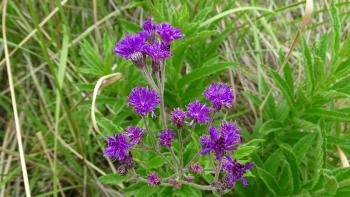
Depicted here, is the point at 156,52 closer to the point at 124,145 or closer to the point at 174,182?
the point at 124,145

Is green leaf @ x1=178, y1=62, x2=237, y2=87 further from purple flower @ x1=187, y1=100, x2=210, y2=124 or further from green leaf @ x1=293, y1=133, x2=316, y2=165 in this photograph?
purple flower @ x1=187, y1=100, x2=210, y2=124

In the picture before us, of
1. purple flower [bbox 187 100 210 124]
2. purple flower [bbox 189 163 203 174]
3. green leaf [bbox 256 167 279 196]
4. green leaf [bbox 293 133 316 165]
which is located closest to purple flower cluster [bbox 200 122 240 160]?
purple flower [bbox 187 100 210 124]

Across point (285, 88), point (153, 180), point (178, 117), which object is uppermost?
point (285, 88)

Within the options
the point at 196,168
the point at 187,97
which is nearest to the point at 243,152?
the point at 196,168

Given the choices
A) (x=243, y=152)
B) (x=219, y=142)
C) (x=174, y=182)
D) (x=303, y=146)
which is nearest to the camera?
(x=219, y=142)

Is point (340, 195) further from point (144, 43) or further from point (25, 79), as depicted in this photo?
point (25, 79)

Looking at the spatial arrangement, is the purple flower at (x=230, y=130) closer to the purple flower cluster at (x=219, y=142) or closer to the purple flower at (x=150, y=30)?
the purple flower cluster at (x=219, y=142)
